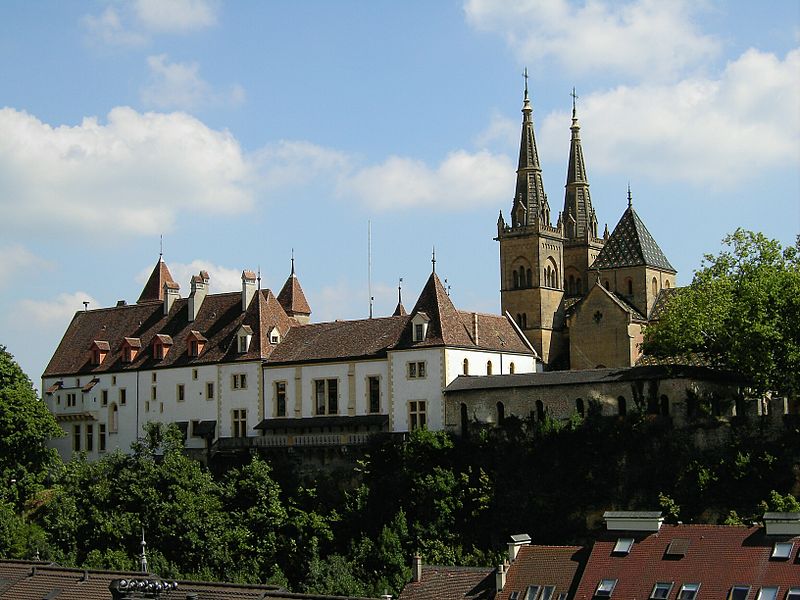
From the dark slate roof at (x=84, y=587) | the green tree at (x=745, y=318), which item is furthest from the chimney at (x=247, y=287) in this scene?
the dark slate roof at (x=84, y=587)

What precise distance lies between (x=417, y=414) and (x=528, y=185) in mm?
29001

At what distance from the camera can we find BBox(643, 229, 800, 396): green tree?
233 ft

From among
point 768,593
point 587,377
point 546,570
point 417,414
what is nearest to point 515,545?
point 546,570

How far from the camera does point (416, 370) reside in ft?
257

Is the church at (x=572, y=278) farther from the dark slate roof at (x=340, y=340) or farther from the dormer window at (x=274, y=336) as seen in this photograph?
the dormer window at (x=274, y=336)

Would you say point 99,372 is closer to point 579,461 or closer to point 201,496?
point 201,496

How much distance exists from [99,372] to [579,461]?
3457cm

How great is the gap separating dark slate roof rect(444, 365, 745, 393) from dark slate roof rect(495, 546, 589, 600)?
2060cm

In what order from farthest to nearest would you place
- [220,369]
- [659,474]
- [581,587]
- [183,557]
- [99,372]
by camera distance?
[99,372] < [220,369] < [183,557] < [659,474] < [581,587]

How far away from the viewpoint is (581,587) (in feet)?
165

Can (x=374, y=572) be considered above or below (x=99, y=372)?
below

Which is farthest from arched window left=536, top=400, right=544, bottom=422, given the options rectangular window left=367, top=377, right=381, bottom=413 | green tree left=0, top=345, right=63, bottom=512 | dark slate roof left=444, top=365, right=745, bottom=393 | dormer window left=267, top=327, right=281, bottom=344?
green tree left=0, top=345, right=63, bottom=512

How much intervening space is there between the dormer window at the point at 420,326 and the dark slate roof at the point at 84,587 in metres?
28.7

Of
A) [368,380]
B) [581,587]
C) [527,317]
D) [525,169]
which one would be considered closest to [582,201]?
[525,169]
